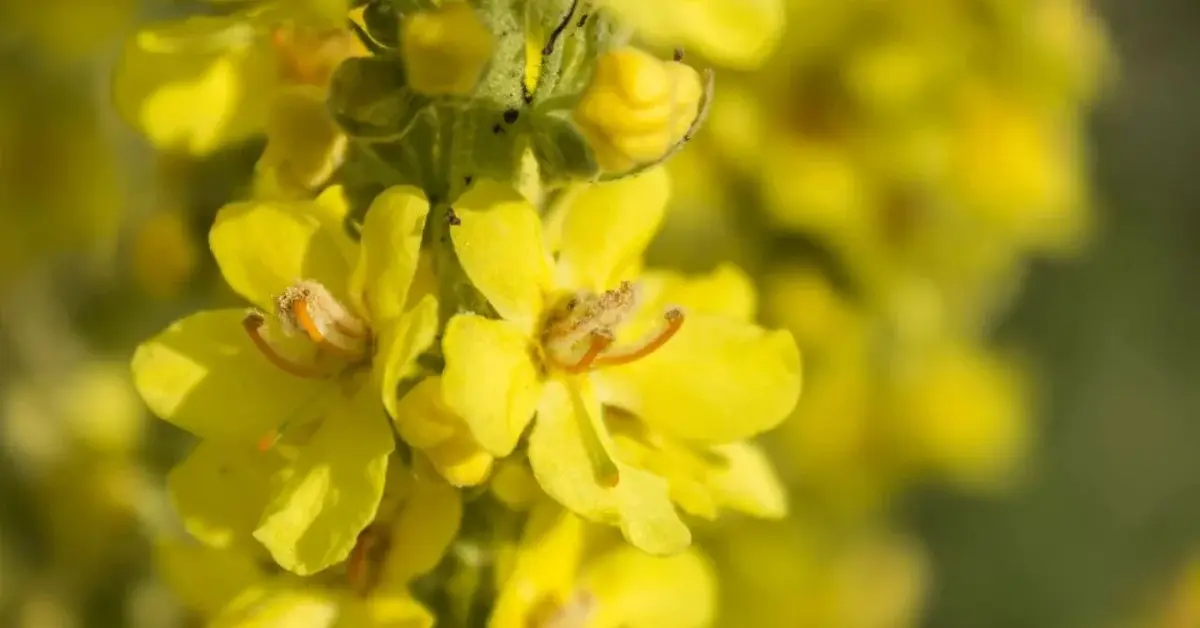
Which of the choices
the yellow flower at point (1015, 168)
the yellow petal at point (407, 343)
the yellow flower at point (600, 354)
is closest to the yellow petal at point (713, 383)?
the yellow flower at point (600, 354)

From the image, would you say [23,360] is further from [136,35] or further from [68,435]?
[136,35]

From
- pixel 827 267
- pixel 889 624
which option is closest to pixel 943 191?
pixel 827 267

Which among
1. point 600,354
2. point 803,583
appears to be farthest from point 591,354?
point 803,583

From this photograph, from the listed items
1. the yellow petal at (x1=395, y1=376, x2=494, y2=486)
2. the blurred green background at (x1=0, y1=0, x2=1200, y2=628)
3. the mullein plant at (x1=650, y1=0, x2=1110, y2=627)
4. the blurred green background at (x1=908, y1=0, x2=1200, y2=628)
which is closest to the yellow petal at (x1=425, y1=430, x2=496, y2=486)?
the yellow petal at (x1=395, y1=376, x2=494, y2=486)

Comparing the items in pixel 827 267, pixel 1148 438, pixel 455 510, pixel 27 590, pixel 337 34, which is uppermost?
pixel 337 34

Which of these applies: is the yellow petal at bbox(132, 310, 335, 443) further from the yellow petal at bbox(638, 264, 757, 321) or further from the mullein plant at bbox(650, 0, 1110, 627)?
the mullein plant at bbox(650, 0, 1110, 627)

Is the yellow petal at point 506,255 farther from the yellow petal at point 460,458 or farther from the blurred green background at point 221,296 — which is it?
the blurred green background at point 221,296
